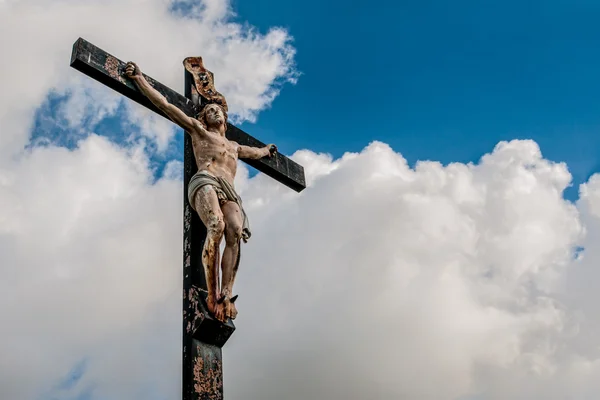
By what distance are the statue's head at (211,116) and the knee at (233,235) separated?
1.39m

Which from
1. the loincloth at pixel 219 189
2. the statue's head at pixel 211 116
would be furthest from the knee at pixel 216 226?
the statue's head at pixel 211 116

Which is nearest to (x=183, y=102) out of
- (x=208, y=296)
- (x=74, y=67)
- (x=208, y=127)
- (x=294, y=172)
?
(x=208, y=127)

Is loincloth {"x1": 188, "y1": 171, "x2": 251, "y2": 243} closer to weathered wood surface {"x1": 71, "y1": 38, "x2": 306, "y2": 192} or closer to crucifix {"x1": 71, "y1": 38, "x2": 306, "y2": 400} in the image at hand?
crucifix {"x1": 71, "y1": 38, "x2": 306, "y2": 400}

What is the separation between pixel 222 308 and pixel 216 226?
68 centimetres

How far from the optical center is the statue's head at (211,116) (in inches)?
Answer: 299

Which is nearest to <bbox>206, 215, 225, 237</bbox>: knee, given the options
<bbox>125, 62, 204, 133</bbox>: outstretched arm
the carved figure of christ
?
the carved figure of christ

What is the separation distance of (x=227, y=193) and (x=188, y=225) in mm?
452

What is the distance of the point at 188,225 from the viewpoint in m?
6.89

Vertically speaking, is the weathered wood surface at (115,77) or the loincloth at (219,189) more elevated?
the weathered wood surface at (115,77)

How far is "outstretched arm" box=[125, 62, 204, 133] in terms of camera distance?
734cm

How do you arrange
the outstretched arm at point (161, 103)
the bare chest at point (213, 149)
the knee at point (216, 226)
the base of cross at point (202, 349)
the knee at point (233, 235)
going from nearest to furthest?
the base of cross at point (202, 349) < the knee at point (216, 226) < the knee at point (233, 235) < the bare chest at point (213, 149) < the outstretched arm at point (161, 103)

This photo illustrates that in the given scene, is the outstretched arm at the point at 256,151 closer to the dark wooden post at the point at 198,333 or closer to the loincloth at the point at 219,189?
the loincloth at the point at 219,189

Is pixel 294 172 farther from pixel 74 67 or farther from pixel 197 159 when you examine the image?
pixel 74 67

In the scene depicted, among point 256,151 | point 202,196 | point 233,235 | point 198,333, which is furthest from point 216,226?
point 256,151
